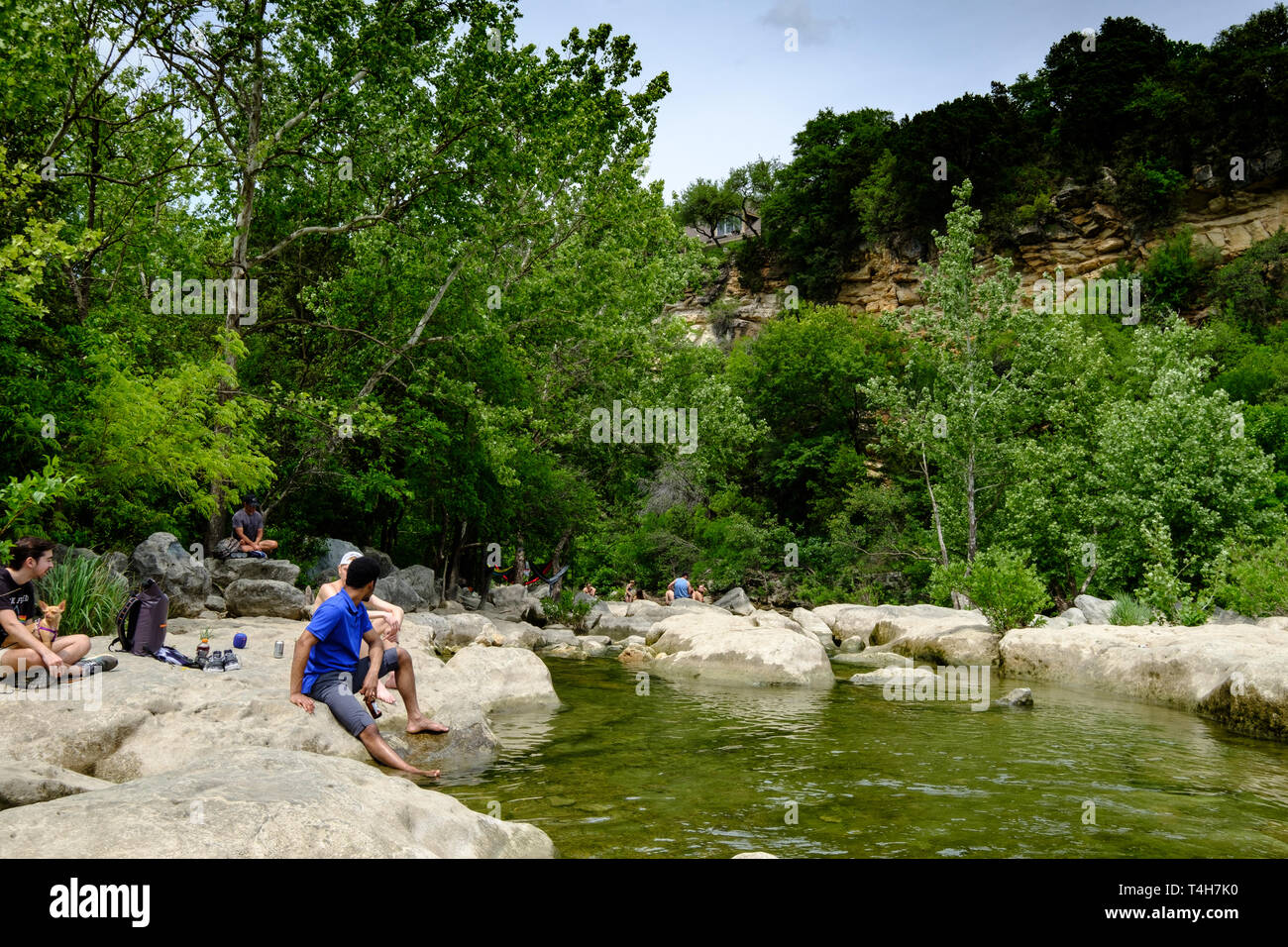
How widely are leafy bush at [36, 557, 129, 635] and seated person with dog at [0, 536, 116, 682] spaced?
11.0ft

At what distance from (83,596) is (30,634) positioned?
444 centimetres

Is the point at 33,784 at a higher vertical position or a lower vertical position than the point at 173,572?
lower

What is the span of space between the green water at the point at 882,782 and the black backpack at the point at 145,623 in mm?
3962

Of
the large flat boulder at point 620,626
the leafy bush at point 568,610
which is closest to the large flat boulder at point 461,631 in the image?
the leafy bush at point 568,610

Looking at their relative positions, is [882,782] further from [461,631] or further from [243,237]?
[243,237]

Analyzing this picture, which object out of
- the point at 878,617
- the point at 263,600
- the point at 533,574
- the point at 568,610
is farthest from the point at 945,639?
the point at 533,574

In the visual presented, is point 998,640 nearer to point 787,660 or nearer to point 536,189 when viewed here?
point 787,660

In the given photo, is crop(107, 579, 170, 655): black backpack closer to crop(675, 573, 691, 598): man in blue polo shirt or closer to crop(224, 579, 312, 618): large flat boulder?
crop(224, 579, 312, 618): large flat boulder

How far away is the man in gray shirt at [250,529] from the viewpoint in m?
18.0

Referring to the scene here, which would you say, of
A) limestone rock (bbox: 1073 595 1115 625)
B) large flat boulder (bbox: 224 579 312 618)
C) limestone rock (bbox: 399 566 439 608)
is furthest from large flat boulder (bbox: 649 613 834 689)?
limestone rock (bbox: 1073 595 1115 625)

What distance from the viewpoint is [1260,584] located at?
59.3 ft

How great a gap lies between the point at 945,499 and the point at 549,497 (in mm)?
14689
